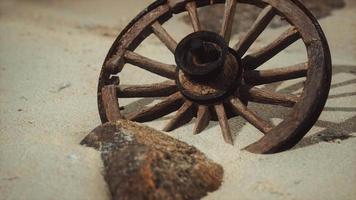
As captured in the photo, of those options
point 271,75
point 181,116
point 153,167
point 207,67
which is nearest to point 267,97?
point 271,75

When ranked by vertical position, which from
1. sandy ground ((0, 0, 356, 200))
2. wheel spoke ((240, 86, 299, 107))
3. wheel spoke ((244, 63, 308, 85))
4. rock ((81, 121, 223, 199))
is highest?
wheel spoke ((244, 63, 308, 85))

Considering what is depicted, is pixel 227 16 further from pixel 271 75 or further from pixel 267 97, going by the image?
pixel 267 97

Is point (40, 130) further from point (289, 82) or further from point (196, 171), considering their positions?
point (289, 82)

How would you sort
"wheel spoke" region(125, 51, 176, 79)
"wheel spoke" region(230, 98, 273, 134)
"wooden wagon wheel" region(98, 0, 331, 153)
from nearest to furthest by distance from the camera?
"wooden wagon wheel" region(98, 0, 331, 153)
"wheel spoke" region(230, 98, 273, 134)
"wheel spoke" region(125, 51, 176, 79)

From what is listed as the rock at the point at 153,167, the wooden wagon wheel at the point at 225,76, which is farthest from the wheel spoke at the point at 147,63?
the rock at the point at 153,167

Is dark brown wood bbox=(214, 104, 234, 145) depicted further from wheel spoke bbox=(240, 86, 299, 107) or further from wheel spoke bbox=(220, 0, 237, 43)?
wheel spoke bbox=(220, 0, 237, 43)

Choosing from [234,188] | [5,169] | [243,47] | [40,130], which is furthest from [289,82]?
[5,169]

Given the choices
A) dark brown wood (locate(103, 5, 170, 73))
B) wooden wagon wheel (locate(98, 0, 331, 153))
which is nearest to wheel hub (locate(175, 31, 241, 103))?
wooden wagon wheel (locate(98, 0, 331, 153))
